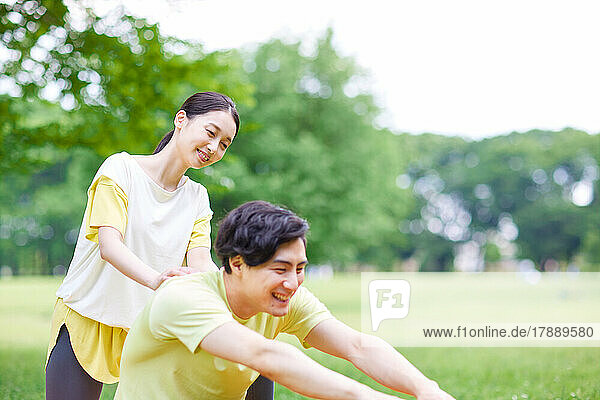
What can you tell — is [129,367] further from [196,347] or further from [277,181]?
[277,181]

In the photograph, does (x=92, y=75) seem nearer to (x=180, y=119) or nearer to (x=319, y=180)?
(x=180, y=119)

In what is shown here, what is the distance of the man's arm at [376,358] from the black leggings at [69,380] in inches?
21.5

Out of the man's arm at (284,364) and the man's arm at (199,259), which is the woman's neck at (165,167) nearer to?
Answer: the man's arm at (199,259)

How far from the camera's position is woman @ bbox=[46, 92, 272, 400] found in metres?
3.11

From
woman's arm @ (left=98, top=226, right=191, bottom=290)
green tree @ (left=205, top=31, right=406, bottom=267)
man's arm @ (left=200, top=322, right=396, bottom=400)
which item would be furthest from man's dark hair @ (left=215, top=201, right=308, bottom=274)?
green tree @ (left=205, top=31, right=406, bottom=267)

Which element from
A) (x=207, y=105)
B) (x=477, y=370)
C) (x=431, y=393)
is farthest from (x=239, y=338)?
(x=477, y=370)

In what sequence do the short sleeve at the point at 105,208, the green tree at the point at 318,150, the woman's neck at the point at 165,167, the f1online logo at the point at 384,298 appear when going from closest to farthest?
the short sleeve at the point at 105,208 → the woman's neck at the point at 165,167 → the f1online logo at the point at 384,298 → the green tree at the point at 318,150

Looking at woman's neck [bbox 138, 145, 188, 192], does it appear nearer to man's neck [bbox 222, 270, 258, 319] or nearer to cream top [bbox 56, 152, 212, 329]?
cream top [bbox 56, 152, 212, 329]

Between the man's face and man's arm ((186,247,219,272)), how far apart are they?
878 millimetres

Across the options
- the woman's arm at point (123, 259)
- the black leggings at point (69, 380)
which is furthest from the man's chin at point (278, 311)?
the black leggings at point (69, 380)

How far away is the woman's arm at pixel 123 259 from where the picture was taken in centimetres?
275

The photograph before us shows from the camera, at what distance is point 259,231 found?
2312mm

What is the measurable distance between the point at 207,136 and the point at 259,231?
904 mm

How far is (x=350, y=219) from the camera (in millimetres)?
25109
